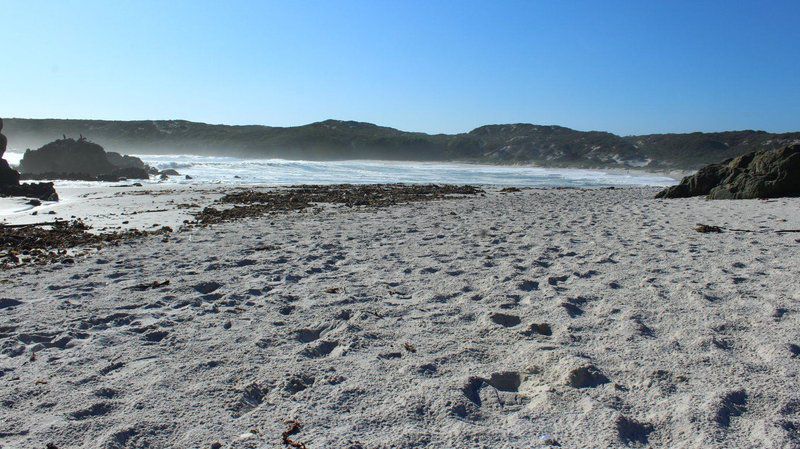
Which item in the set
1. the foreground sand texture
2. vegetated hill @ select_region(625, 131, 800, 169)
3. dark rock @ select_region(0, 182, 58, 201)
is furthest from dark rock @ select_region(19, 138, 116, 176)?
vegetated hill @ select_region(625, 131, 800, 169)

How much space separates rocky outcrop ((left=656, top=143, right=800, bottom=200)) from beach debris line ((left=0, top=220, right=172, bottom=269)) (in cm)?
1167

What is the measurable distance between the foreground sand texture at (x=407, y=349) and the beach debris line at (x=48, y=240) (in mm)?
372

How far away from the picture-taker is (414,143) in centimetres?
7606

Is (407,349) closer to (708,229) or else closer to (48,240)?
(48,240)

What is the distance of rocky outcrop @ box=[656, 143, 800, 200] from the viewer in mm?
12203

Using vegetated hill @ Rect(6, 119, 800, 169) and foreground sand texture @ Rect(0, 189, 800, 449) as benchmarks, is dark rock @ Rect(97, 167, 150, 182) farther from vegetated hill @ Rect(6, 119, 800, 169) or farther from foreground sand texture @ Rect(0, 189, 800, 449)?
vegetated hill @ Rect(6, 119, 800, 169)

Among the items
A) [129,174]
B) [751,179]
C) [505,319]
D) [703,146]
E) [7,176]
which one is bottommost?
[129,174]

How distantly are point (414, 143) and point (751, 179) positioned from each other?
64337mm

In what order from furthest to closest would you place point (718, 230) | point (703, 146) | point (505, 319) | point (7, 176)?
point (703, 146) → point (7, 176) → point (718, 230) → point (505, 319)

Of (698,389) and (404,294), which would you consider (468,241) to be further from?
(698,389)

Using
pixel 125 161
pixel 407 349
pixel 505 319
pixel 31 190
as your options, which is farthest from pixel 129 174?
pixel 407 349

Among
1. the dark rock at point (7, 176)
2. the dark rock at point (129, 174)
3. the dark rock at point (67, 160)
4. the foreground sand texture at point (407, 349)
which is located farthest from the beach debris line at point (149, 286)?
the dark rock at point (67, 160)

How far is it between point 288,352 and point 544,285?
2.08 meters

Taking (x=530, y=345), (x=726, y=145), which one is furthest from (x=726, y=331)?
(x=726, y=145)
